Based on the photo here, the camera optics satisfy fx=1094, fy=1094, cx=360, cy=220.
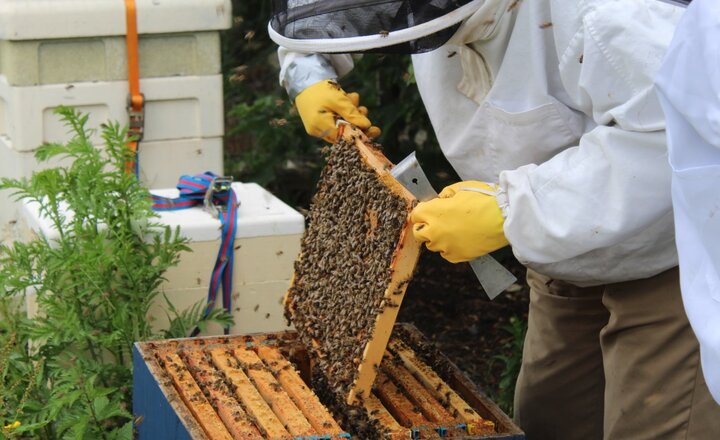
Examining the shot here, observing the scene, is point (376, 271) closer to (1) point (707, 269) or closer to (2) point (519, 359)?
(1) point (707, 269)

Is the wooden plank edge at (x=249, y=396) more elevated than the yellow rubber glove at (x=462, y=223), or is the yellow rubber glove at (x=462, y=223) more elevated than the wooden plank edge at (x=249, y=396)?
the yellow rubber glove at (x=462, y=223)

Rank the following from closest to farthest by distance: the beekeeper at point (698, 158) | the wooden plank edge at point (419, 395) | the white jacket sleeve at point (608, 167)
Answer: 1. the beekeeper at point (698, 158)
2. the white jacket sleeve at point (608, 167)
3. the wooden plank edge at point (419, 395)

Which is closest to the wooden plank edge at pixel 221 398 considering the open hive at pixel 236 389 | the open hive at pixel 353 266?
the open hive at pixel 236 389

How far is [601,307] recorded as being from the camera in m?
2.95

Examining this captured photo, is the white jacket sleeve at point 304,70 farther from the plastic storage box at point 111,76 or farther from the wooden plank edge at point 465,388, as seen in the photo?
the plastic storage box at point 111,76

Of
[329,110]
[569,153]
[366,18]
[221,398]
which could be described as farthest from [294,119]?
[569,153]

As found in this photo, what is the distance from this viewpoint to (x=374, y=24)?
2.53 metres

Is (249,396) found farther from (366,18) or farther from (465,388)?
(366,18)

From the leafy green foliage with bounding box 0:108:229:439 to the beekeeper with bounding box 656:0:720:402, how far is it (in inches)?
68.2

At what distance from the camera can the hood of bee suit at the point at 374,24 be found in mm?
2494

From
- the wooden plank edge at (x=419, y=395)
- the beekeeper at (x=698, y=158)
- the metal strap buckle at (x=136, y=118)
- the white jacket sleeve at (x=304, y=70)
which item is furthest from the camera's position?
the metal strap buckle at (x=136, y=118)

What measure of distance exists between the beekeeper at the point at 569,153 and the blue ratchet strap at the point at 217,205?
907mm

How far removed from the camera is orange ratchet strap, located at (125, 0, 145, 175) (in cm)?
421

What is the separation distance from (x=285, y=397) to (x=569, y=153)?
2.87 ft
